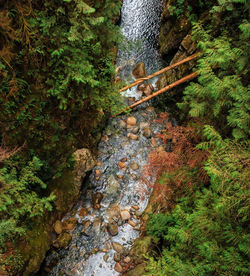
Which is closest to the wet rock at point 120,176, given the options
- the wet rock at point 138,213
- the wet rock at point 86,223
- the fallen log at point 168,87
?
the wet rock at point 138,213

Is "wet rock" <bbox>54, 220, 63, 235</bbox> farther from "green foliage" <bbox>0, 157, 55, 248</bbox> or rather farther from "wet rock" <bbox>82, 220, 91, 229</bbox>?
"green foliage" <bbox>0, 157, 55, 248</bbox>

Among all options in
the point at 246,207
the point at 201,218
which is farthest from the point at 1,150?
the point at 246,207

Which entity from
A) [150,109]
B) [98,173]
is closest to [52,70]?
[98,173]

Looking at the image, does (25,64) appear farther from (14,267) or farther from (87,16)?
(14,267)

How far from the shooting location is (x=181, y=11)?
880 centimetres

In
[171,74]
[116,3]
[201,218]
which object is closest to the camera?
[201,218]

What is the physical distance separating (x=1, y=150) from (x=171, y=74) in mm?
7033

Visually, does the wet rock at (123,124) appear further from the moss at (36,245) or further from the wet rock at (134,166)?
the moss at (36,245)

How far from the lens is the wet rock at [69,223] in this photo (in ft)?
19.9

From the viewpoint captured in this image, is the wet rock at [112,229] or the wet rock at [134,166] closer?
the wet rock at [112,229]

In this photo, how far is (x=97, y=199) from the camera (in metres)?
6.62

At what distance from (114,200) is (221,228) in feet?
12.3

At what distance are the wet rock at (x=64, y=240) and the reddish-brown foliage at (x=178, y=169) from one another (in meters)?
2.75

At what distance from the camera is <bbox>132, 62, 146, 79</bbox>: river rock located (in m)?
9.52
